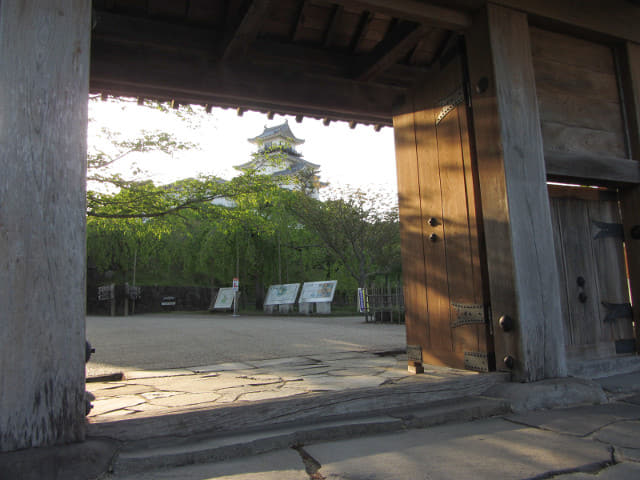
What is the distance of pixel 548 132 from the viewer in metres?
3.06

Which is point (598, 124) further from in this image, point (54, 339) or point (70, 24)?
point (54, 339)

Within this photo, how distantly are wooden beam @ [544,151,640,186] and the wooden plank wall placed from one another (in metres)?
0.08

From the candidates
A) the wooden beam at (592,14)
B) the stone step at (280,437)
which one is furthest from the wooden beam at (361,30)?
the stone step at (280,437)

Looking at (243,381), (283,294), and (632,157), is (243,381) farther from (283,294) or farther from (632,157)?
(283,294)

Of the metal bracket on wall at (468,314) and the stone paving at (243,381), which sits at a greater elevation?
the metal bracket on wall at (468,314)

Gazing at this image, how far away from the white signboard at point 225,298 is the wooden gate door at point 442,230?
61.7ft

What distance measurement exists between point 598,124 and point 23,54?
149 inches

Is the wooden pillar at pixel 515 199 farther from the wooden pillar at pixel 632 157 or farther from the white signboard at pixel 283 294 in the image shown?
the white signboard at pixel 283 294

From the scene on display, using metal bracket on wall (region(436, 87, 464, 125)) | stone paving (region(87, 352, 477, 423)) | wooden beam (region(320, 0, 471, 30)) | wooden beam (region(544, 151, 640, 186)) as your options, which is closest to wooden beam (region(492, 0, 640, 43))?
wooden beam (region(320, 0, 471, 30))

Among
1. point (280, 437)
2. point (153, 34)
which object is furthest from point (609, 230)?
point (153, 34)

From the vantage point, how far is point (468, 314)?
3018 millimetres

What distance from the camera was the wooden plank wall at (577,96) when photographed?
311 centimetres

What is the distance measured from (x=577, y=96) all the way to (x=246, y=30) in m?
2.61

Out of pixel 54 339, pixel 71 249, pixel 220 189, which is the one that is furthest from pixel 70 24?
pixel 220 189
